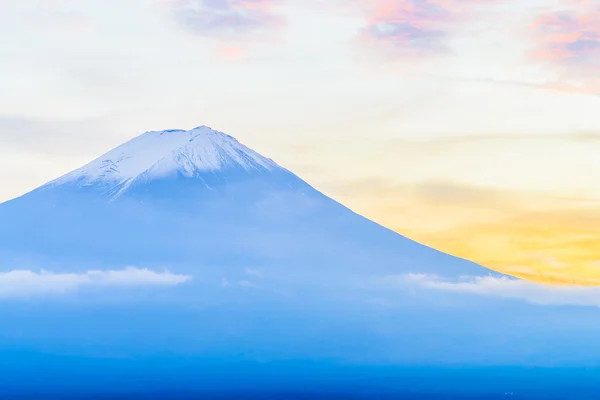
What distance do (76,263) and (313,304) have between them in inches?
806

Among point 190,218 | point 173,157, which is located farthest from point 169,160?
point 190,218

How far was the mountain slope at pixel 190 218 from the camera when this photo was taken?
104 meters

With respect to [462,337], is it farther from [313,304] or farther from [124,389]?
[124,389]

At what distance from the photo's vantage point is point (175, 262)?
108500mm

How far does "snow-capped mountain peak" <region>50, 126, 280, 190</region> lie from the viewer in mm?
102875

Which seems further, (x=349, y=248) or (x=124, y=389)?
(x=349, y=248)

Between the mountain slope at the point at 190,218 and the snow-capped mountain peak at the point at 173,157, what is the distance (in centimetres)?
8

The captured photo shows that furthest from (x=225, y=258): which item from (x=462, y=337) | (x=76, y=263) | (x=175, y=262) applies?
(x=462, y=337)

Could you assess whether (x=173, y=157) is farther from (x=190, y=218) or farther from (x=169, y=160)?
(x=190, y=218)

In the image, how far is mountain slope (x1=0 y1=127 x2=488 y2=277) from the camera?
343ft

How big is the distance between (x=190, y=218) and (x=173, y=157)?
7704 millimetres

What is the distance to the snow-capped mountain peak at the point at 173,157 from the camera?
102875 mm

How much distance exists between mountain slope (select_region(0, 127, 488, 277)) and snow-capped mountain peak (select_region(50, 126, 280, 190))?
8 centimetres

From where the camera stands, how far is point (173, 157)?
338 ft
